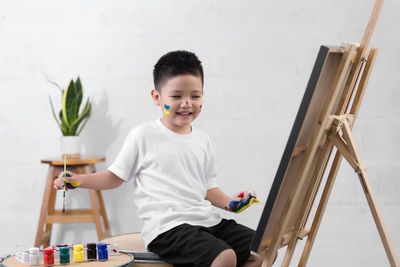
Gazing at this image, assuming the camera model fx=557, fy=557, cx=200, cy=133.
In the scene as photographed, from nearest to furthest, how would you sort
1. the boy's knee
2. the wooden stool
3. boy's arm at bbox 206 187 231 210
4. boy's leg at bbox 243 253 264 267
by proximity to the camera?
Result: the boy's knee
boy's leg at bbox 243 253 264 267
boy's arm at bbox 206 187 231 210
the wooden stool

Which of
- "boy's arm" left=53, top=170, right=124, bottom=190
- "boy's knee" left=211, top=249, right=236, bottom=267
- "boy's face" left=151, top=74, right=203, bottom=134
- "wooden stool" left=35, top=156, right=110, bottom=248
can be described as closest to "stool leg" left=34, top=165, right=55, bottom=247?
"wooden stool" left=35, top=156, right=110, bottom=248

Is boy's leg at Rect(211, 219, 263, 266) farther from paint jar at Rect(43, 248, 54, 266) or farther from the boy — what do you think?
paint jar at Rect(43, 248, 54, 266)

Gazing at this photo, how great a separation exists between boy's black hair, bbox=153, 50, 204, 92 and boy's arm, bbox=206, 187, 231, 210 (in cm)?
44

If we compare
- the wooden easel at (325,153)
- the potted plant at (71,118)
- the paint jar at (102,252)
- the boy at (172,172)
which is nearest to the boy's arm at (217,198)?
the boy at (172,172)

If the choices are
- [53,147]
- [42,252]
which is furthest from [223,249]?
[53,147]

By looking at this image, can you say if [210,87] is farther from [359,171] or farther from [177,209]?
[359,171]

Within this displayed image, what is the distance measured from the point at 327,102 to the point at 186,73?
60 cm

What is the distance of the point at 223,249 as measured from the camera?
1673 mm

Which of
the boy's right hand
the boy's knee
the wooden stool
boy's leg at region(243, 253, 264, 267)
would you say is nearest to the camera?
the boy's knee

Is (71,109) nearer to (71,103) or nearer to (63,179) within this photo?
(71,103)

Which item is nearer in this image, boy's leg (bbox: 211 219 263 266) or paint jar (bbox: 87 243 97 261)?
paint jar (bbox: 87 243 97 261)

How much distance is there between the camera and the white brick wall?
3049mm

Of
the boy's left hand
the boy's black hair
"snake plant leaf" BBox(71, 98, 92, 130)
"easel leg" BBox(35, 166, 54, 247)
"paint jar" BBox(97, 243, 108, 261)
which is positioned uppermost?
the boy's black hair

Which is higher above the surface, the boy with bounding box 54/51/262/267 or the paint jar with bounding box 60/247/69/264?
the boy with bounding box 54/51/262/267
